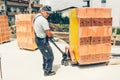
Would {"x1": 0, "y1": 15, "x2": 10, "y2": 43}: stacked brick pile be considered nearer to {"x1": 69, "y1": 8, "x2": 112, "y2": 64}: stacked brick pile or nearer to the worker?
the worker

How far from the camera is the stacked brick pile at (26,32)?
11.4 metres

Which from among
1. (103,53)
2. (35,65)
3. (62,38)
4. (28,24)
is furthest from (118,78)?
(62,38)

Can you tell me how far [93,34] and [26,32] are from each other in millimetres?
5010

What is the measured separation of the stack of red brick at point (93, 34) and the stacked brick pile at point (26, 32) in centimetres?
447

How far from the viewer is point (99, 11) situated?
7473 millimetres

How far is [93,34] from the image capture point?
754 centimetres

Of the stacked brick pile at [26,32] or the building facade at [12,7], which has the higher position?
the building facade at [12,7]

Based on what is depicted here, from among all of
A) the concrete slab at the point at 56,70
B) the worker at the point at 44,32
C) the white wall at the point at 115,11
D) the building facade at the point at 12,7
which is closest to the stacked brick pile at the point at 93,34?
the concrete slab at the point at 56,70

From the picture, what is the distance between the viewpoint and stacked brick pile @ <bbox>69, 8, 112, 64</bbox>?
7.32 meters

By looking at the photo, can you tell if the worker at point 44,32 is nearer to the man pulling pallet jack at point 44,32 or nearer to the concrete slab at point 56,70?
the man pulling pallet jack at point 44,32

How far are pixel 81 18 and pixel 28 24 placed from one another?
4760 millimetres

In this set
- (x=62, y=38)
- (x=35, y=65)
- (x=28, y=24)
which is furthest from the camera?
(x=62, y=38)

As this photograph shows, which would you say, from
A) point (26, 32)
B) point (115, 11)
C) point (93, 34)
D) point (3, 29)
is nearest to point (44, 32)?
point (93, 34)

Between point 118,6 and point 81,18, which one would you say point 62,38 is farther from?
point 118,6
